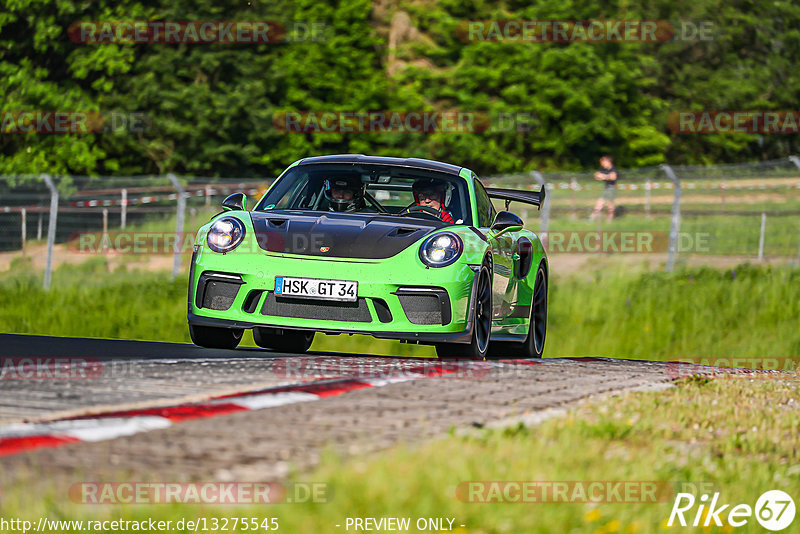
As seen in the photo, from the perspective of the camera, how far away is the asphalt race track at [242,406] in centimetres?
432

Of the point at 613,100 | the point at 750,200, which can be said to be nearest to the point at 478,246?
Result: the point at 750,200

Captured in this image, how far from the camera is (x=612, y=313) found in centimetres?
1762

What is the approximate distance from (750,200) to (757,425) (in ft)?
70.1

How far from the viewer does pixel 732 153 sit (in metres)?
59.8

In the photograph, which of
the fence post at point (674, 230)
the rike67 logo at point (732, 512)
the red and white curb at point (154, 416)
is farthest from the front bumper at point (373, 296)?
the fence post at point (674, 230)

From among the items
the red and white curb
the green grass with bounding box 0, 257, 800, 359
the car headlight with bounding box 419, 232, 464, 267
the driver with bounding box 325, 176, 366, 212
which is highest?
the driver with bounding box 325, 176, 366, 212

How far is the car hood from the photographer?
30.5 feet

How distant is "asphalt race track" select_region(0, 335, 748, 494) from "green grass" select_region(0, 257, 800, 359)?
7100 millimetres

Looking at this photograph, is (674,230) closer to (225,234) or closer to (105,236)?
(105,236)

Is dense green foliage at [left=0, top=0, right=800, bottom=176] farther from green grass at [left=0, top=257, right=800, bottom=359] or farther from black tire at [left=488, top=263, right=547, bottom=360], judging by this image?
black tire at [left=488, top=263, right=547, bottom=360]

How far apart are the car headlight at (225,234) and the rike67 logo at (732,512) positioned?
206 inches

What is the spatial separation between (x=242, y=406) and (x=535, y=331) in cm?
646

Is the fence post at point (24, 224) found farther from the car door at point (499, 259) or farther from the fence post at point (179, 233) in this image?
the car door at point (499, 259)

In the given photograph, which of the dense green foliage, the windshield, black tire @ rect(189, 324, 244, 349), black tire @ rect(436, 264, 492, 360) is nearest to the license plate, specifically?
black tire @ rect(436, 264, 492, 360)
